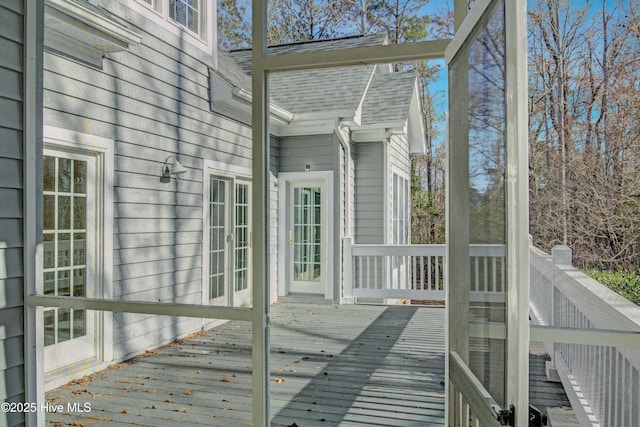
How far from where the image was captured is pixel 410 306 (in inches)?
251

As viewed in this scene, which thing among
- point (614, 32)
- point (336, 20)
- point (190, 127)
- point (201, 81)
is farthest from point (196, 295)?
point (614, 32)

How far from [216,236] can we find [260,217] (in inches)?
12.3

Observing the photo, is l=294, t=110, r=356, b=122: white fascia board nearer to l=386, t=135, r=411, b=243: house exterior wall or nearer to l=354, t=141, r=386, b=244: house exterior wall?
l=354, t=141, r=386, b=244: house exterior wall

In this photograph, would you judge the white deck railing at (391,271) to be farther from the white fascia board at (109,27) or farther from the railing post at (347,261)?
the white fascia board at (109,27)

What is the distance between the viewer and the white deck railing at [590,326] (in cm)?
178

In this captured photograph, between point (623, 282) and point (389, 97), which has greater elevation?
point (389, 97)

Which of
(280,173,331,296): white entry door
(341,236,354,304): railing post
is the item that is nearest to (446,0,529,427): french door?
(280,173,331,296): white entry door

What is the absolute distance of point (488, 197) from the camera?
1418 mm

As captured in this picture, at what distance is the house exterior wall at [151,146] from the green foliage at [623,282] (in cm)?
172

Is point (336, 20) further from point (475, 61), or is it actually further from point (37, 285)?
point (37, 285)

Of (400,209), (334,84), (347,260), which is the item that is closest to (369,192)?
(400,209)

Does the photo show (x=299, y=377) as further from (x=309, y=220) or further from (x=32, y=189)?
(x=309, y=220)

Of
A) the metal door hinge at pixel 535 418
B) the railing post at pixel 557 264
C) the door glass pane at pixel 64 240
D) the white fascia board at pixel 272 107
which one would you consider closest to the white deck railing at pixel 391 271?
the white fascia board at pixel 272 107

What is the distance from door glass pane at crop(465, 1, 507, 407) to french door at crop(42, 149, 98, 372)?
1741mm
